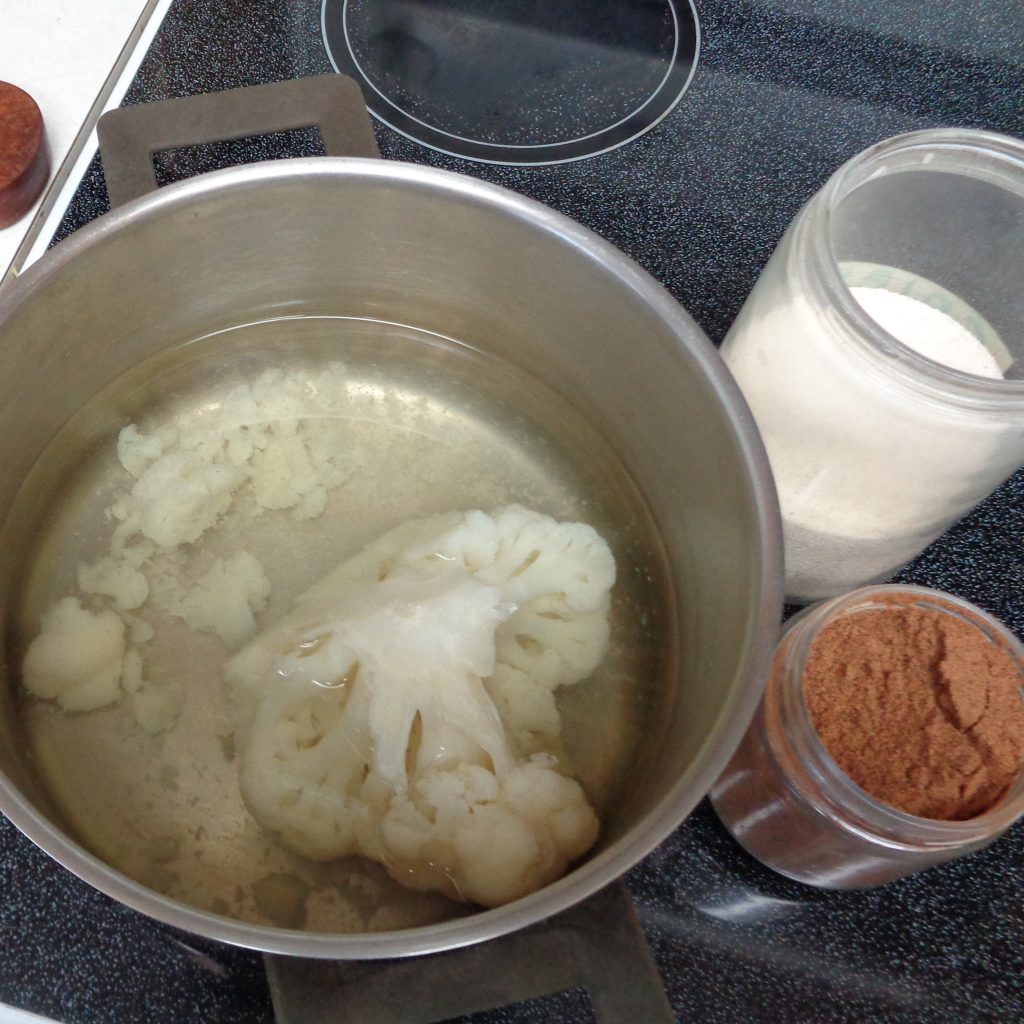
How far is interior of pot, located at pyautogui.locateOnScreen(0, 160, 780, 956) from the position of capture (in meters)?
0.58

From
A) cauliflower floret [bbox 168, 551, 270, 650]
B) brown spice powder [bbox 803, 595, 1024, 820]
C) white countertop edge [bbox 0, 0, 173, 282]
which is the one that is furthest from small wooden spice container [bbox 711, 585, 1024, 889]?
white countertop edge [bbox 0, 0, 173, 282]

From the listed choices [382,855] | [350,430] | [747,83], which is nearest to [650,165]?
[747,83]

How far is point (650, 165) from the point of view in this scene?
3.03ft

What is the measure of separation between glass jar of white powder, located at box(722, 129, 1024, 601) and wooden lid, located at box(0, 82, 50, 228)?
0.66 metres

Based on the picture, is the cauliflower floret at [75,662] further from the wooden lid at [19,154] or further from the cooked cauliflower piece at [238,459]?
the wooden lid at [19,154]

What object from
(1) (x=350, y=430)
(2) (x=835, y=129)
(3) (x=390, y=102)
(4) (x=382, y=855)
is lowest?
(4) (x=382, y=855)

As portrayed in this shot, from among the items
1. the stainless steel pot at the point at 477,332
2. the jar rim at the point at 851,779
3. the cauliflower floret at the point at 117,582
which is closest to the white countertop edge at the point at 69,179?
the stainless steel pot at the point at 477,332

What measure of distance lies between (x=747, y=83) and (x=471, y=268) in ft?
1.46

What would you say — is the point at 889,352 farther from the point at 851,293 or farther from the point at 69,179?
the point at 69,179

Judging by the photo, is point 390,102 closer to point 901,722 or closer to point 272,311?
point 272,311

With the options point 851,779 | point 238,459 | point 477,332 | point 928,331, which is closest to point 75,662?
point 238,459

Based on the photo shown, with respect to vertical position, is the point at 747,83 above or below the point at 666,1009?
above

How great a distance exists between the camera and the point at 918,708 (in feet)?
1.92

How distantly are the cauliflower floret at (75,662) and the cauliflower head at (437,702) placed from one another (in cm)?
10
